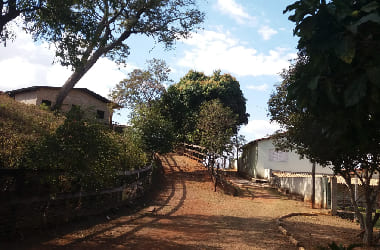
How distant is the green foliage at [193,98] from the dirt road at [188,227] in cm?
1552

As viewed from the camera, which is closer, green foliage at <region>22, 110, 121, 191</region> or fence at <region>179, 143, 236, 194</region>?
green foliage at <region>22, 110, 121, 191</region>

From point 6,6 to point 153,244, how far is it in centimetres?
893

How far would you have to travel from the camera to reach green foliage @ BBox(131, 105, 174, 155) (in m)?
19.5

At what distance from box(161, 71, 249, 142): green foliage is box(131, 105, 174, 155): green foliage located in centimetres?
1074

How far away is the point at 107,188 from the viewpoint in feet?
32.9

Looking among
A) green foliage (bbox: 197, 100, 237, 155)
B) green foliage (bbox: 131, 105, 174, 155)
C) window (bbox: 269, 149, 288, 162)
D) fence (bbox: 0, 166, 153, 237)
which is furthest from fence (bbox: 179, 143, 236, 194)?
fence (bbox: 0, 166, 153, 237)

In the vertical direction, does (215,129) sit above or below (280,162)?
above

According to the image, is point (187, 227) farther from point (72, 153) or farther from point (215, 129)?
point (215, 129)

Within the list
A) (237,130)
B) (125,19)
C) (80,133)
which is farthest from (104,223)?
(237,130)

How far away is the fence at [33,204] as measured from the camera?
6582 millimetres

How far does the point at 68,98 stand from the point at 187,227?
21652 mm

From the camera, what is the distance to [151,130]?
19.7 m

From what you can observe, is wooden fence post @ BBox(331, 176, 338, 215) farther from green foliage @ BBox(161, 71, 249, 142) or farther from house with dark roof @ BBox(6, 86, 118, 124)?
green foliage @ BBox(161, 71, 249, 142)

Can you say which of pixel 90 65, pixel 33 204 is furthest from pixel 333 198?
pixel 90 65
